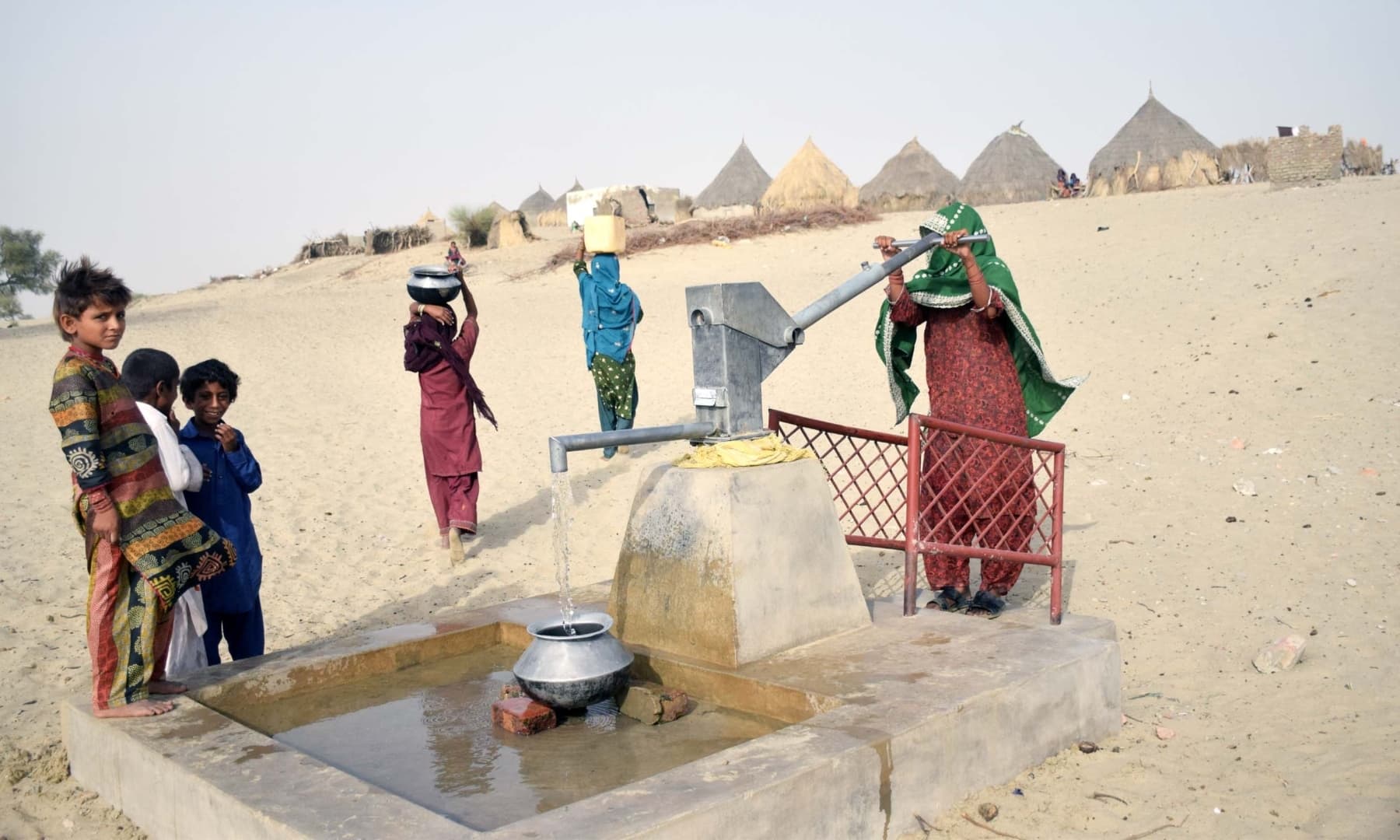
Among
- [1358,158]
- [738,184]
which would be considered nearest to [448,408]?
[1358,158]

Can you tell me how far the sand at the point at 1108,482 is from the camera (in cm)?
369

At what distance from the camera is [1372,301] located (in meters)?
10.4

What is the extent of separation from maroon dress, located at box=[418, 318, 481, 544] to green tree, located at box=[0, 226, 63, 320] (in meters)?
23.2

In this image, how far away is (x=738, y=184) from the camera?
32.8 m

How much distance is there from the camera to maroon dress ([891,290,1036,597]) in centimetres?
473

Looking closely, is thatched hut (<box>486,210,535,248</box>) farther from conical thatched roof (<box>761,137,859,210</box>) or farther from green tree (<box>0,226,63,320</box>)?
green tree (<box>0,226,63,320</box>)

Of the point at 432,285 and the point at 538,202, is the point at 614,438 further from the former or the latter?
the point at 538,202

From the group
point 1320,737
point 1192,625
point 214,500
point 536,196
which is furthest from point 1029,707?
point 536,196

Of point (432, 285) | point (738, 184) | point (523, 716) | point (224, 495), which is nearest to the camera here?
point (523, 716)

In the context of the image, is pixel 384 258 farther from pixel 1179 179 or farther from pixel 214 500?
pixel 214 500

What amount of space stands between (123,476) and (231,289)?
77.0ft

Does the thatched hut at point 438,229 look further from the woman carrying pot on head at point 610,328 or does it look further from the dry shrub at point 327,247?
the woman carrying pot on head at point 610,328

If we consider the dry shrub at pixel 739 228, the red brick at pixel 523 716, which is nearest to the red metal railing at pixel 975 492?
the red brick at pixel 523 716

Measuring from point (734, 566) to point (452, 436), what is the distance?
340 cm
